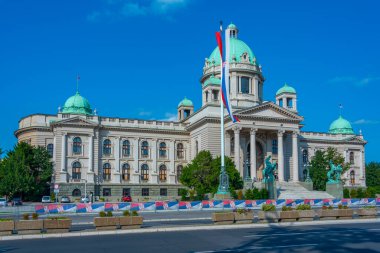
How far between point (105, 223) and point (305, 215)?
556 inches

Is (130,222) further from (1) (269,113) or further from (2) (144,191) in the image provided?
(2) (144,191)

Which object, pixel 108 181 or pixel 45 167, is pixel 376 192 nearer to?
pixel 108 181

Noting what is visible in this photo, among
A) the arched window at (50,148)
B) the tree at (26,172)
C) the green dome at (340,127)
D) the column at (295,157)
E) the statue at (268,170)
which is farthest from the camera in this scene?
the green dome at (340,127)

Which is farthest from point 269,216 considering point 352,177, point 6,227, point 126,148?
point 352,177

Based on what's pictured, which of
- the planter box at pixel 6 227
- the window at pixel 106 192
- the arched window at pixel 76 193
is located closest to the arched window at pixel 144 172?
the window at pixel 106 192

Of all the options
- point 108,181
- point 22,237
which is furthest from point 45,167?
point 22,237

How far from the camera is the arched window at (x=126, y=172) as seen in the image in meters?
82.6

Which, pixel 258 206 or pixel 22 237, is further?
pixel 258 206

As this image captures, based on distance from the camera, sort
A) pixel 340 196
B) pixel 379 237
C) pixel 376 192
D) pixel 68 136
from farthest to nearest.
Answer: pixel 376 192 < pixel 68 136 < pixel 340 196 < pixel 379 237

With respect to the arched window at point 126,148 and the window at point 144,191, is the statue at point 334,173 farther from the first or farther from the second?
the arched window at point 126,148

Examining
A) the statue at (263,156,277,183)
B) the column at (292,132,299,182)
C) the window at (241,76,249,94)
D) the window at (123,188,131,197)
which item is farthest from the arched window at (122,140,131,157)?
the column at (292,132,299,182)

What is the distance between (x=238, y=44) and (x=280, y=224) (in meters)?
67.8

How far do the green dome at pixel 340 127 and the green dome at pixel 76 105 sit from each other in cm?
5537

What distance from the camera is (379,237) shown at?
2231cm
